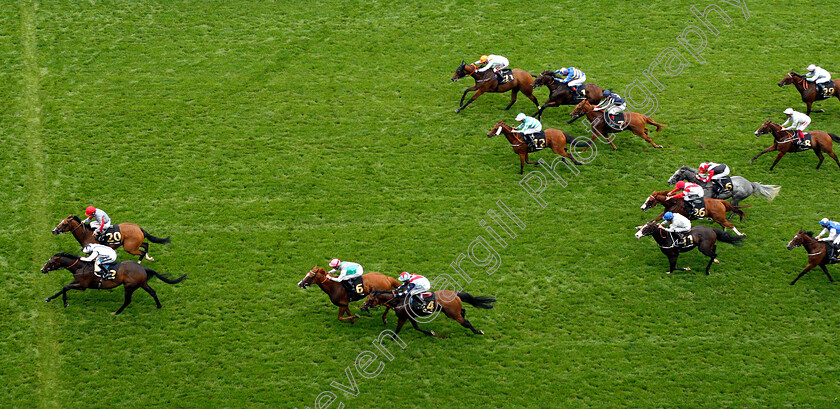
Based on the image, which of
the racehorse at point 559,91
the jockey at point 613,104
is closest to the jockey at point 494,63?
the racehorse at point 559,91

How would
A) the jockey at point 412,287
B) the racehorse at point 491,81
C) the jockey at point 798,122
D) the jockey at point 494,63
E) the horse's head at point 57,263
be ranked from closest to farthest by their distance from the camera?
1. the jockey at point 412,287
2. the horse's head at point 57,263
3. the jockey at point 798,122
4. the jockey at point 494,63
5. the racehorse at point 491,81

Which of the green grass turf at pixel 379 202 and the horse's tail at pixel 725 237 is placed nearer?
the green grass turf at pixel 379 202

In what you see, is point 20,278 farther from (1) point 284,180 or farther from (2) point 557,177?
(2) point 557,177

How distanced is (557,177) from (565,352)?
18.7 ft

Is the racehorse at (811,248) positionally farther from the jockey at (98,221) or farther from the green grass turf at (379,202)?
the jockey at (98,221)

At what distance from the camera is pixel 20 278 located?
17.6 metres

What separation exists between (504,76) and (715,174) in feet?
20.5

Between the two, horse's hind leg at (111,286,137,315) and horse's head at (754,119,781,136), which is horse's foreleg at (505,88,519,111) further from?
horse's hind leg at (111,286,137,315)

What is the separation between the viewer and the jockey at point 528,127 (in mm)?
19781

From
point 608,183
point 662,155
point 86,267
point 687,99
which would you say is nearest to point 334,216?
point 86,267

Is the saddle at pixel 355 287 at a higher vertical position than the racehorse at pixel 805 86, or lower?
lower

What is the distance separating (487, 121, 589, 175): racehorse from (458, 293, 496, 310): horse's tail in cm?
513

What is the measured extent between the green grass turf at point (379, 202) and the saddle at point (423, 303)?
0.94 metres

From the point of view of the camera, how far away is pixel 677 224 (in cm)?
1702
